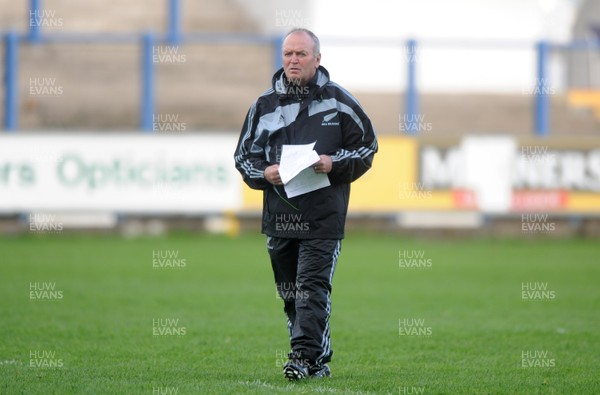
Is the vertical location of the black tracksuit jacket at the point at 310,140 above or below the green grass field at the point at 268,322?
above

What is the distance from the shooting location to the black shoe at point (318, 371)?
7.40 meters

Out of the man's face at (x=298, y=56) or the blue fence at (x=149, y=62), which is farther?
the blue fence at (x=149, y=62)

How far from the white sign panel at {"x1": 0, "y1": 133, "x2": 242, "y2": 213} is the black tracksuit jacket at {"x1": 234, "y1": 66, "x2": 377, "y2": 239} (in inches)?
493

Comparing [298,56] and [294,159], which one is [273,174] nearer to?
[294,159]

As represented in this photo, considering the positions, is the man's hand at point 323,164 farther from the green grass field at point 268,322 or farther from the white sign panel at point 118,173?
the white sign panel at point 118,173

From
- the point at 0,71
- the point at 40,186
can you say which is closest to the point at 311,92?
the point at 40,186

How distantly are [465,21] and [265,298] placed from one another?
1762 cm

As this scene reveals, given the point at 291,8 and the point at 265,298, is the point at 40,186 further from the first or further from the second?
the point at 291,8

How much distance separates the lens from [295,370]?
725 cm

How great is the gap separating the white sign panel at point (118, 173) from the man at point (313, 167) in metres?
12.5

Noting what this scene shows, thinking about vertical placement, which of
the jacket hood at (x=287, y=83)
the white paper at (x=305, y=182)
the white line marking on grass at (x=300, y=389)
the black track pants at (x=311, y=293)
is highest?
the jacket hood at (x=287, y=83)

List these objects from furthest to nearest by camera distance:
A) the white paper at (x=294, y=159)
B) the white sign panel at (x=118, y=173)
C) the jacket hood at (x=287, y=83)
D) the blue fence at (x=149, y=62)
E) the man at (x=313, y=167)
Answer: the blue fence at (x=149, y=62) < the white sign panel at (x=118, y=173) < the jacket hood at (x=287, y=83) < the man at (x=313, y=167) < the white paper at (x=294, y=159)

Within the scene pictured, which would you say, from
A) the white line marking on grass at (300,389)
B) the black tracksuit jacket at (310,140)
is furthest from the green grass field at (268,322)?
the black tracksuit jacket at (310,140)

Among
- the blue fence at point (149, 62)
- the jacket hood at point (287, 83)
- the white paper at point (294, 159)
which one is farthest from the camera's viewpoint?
the blue fence at point (149, 62)
